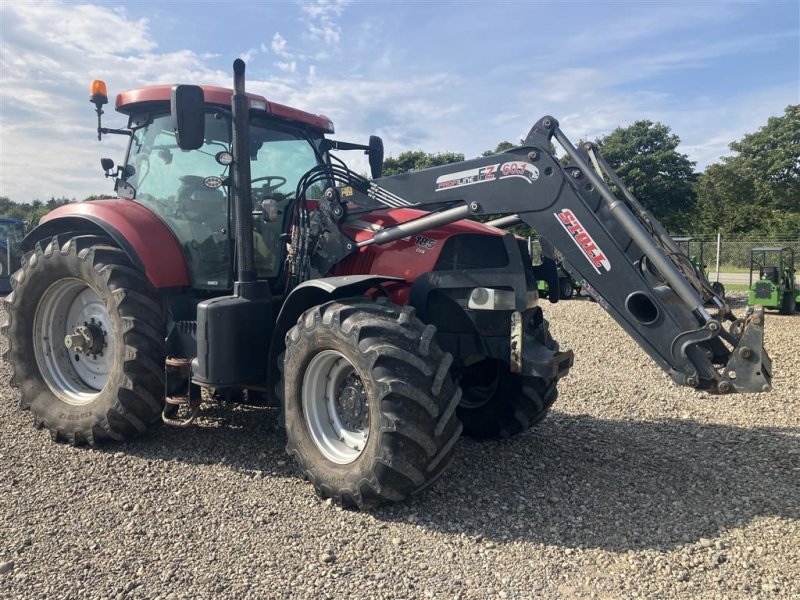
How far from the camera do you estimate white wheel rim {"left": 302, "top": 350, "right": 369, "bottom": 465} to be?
3.95m

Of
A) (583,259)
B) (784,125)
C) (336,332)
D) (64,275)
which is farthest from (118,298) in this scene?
(784,125)

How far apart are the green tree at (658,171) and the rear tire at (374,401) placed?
28.3m

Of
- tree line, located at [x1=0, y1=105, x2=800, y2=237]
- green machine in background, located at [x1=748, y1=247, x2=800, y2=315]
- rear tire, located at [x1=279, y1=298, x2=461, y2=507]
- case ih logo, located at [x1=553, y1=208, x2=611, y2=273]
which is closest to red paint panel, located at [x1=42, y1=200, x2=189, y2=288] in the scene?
rear tire, located at [x1=279, y1=298, x2=461, y2=507]

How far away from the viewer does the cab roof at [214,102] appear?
482 cm

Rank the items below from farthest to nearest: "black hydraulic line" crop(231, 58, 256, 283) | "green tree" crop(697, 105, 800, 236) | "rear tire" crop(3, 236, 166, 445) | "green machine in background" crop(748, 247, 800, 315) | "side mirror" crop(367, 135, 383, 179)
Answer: "green tree" crop(697, 105, 800, 236) < "green machine in background" crop(748, 247, 800, 315) < "side mirror" crop(367, 135, 383, 179) < "rear tire" crop(3, 236, 166, 445) < "black hydraulic line" crop(231, 58, 256, 283)

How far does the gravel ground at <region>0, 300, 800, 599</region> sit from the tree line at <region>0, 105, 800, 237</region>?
22.0 metres

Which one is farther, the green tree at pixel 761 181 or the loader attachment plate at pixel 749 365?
the green tree at pixel 761 181

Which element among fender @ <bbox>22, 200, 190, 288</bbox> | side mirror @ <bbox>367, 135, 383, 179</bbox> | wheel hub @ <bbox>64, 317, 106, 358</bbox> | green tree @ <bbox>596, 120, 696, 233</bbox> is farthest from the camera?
green tree @ <bbox>596, 120, 696, 233</bbox>

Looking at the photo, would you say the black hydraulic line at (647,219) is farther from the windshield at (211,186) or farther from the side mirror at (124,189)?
the side mirror at (124,189)

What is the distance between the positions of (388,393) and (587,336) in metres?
7.88

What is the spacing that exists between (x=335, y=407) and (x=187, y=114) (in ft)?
6.95

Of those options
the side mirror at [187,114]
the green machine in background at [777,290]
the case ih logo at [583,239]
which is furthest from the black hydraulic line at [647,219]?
the green machine in background at [777,290]

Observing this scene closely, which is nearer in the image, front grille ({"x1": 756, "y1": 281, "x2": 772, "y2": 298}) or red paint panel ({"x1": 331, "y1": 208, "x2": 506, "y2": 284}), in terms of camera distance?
red paint panel ({"x1": 331, "y1": 208, "x2": 506, "y2": 284})

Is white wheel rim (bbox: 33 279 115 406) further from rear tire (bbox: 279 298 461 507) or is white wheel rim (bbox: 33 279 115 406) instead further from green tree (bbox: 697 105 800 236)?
green tree (bbox: 697 105 800 236)
